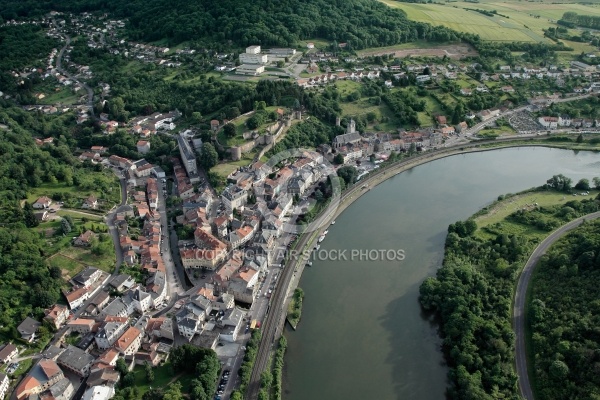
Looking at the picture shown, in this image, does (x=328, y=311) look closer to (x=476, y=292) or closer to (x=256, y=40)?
(x=476, y=292)

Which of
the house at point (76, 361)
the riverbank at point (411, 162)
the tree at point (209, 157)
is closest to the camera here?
the house at point (76, 361)

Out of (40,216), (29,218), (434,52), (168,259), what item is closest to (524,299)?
(168,259)

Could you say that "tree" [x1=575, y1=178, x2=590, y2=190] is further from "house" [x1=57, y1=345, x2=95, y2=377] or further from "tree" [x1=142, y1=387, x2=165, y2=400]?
"house" [x1=57, y1=345, x2=95, y2=377]

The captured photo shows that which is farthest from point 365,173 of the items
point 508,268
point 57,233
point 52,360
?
point 52,360

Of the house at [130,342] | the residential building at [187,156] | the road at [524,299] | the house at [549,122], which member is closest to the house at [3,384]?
the house at [130,342]

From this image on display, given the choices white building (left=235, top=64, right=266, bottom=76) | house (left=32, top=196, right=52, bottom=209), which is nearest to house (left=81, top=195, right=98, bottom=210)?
house (left=32, top=196, right=52, bottom=209)

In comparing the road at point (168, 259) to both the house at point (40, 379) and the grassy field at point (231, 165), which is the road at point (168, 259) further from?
the house at point (40, 379)
